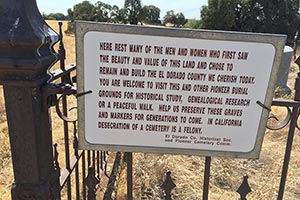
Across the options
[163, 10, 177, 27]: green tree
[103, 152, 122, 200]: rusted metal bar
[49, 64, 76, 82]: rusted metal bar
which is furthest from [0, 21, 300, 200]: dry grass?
[163, 10, 177, 27]: green tree

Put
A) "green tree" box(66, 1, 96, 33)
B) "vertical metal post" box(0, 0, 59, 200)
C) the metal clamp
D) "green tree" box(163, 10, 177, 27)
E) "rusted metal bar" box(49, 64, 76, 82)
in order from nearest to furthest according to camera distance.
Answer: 1. "vertical metal post" box(0, 0, 59, 200)
2. the metal clamp
3. "rusted metal bar" box(49, 64, 76, 82)
4. "green tree" box(66, 1, 96, 33)
5. "green tree" box(163, 10, 177, 27)

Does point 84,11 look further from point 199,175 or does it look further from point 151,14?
point 199,175

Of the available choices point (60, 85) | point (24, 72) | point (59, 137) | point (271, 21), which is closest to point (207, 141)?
point (60, 85)

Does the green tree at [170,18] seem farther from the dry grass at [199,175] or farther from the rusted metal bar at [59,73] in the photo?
the rusted metal bar at [59,73]

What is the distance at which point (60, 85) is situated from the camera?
1218mm

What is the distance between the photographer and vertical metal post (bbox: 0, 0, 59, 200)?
1.04 m

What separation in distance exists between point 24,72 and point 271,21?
84.1ft

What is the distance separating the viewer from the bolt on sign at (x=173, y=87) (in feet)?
3.73

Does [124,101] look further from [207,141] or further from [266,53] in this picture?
[266,53]

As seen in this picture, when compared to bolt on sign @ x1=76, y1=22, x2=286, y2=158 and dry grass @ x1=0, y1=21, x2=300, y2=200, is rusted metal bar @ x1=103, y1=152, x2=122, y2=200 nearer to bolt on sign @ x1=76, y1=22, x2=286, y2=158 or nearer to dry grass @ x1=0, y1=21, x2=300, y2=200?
dry grass @ x1=0, y1=21, x2=300, y2=200

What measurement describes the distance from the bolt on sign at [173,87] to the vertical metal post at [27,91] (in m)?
0.14

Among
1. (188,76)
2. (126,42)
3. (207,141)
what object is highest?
(126,42)

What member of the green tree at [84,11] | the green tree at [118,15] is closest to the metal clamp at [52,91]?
the green tree at [84,11]

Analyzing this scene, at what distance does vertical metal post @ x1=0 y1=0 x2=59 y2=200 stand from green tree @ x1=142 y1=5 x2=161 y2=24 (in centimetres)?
2867
